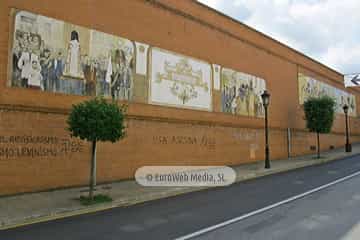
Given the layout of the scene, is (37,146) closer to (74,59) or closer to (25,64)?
(25,64)

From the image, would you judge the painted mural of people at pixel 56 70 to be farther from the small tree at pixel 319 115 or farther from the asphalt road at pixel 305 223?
the small tree at pixel 319 115

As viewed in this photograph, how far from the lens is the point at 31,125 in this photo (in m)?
11.2

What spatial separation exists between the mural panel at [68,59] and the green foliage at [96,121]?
253 cm

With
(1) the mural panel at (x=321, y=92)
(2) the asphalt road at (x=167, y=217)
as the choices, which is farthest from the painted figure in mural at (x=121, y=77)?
(1) the mural panel at (x=321, y=92)

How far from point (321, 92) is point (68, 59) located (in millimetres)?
25497

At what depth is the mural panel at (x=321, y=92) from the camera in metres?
28.1

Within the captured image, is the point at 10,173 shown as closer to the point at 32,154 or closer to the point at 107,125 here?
the point at 32,154

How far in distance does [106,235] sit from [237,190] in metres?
6.59

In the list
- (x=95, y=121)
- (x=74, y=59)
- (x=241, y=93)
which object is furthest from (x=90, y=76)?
(x=241, y=93)

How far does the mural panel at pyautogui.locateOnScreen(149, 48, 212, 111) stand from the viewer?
15719 mm

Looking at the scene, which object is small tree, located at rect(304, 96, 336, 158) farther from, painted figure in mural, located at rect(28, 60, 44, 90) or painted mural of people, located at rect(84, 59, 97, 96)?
painted figure in mural, located at rect(28, 60, 44, 90)

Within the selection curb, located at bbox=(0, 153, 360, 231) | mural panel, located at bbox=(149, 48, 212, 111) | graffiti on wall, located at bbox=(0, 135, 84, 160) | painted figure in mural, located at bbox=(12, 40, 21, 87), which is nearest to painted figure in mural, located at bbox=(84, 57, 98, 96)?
graffiti on wall, located at bbox=(0, 135, 84, 160)

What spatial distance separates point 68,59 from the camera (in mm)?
12445

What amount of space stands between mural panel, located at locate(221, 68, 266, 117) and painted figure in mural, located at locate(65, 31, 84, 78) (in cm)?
920
